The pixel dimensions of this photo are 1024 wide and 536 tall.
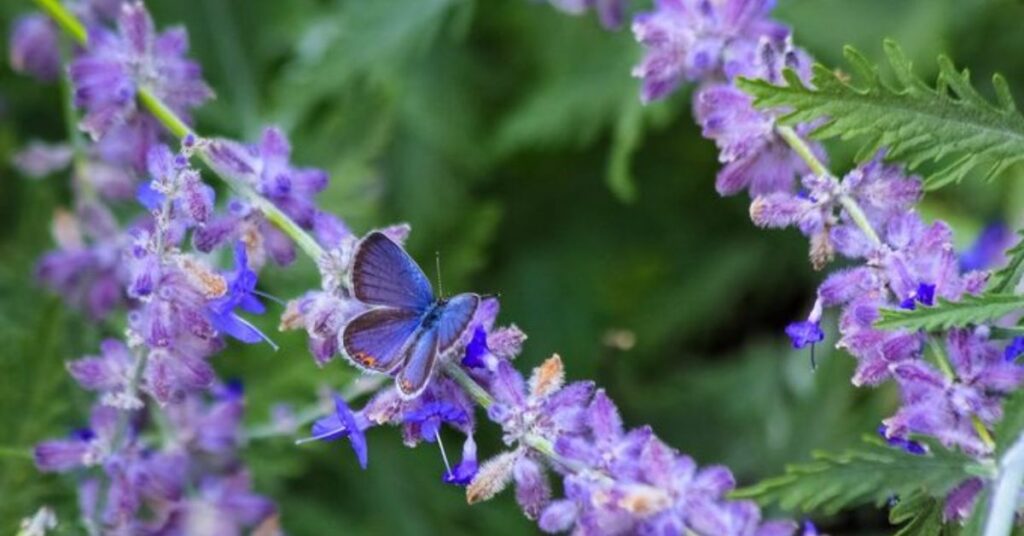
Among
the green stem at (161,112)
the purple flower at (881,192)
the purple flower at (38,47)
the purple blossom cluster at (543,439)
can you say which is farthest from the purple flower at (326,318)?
the purple flower at (38,47)

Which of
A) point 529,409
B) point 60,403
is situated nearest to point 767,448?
point 60,403

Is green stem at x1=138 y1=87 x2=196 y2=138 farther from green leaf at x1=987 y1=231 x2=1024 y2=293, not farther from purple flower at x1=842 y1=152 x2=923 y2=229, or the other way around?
green leaf at x1=987 y1=231 x2=1024 y2=293

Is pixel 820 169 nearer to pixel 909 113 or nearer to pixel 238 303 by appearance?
pixel 909 113

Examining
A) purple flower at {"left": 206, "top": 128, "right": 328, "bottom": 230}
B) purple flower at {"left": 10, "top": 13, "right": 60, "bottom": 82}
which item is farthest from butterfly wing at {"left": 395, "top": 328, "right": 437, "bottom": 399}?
purple flower at {"left": 10, "top": 13, "right": 60, "bottom": 82}

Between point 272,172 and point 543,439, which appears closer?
point 543,439

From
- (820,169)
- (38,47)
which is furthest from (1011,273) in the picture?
(38,47)

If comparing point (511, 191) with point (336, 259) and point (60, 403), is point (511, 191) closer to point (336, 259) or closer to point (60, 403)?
point (60, 403)
